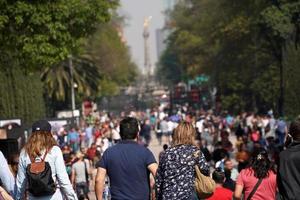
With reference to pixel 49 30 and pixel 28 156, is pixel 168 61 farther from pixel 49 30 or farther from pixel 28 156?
pixel 28 156

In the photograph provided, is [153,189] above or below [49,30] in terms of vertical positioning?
below

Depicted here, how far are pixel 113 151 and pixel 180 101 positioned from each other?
3605 inches

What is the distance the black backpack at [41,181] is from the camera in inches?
382

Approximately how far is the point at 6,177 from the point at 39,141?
2.12 feet

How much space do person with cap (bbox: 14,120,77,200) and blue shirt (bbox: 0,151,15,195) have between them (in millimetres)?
302

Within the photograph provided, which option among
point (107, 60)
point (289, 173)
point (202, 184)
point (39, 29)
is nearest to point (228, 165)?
point (202, 184)

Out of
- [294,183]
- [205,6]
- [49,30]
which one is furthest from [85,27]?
[205,6]

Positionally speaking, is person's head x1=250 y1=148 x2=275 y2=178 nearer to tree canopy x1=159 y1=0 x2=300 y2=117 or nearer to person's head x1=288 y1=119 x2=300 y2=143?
person's head x1=288 y1=119 x2=300 y2=143

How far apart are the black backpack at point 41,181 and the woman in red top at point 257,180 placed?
216 centimetres

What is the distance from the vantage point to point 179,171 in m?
9.32

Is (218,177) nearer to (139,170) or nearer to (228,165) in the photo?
(139,170)

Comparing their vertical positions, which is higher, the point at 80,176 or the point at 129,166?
the point at 129,166

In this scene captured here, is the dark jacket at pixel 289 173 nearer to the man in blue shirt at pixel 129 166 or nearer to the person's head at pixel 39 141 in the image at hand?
the man in blue shirt at pixel 129 166

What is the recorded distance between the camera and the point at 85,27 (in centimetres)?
3000
